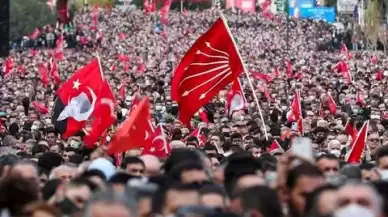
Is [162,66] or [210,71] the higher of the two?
[210,71]

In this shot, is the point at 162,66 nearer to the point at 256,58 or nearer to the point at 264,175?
→ the point at 256,58

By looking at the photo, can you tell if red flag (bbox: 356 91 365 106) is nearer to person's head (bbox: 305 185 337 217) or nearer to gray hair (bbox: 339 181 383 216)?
person's head (bbox: 305 185 337 217)

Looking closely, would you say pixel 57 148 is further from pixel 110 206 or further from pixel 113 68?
pixel 113 68

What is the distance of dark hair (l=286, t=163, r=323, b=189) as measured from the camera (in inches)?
402

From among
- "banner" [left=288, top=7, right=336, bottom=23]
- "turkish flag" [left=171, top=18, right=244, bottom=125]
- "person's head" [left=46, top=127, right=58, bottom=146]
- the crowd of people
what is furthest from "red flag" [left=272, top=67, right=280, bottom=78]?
"banner" [left=288, top=7, right=336, bottom=23]

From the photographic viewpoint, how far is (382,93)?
38.2m

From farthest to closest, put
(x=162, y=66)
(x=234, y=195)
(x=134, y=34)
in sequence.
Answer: (x=134, y=34)
(x=162, y=66)
(x=234, y=195)

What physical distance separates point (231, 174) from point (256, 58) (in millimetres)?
56143

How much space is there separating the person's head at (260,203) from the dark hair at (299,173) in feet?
1.76

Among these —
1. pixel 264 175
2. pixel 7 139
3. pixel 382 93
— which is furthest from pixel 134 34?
pixel 264 175

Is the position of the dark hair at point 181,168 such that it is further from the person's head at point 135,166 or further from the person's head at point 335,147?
the person's head at point 335,147

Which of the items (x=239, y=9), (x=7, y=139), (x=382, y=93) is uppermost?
(x=7, y=139)

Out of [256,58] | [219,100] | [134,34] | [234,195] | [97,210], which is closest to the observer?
[97,210]

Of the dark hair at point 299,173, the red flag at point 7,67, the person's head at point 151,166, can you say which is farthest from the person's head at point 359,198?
the red flag at point 7,67
